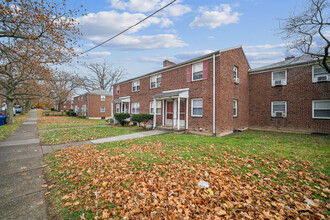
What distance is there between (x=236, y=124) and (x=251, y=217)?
11577 mm

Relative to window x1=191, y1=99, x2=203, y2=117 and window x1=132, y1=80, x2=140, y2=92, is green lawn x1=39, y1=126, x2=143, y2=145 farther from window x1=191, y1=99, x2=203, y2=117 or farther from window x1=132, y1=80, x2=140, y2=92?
window x1=132, y1=80, x2=140, y2=92

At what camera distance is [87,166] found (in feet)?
15.5

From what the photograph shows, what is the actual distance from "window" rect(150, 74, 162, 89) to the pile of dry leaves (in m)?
11.2

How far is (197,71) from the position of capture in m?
11.8

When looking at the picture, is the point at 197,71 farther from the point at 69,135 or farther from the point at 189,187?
the point at 69,135

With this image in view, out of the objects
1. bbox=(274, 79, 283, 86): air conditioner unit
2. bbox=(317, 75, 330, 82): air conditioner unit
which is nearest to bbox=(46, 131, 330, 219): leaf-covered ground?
bbox=(317, 75, 330, 82): air conditioner unit

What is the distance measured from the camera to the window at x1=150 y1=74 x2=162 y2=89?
49.8 feet

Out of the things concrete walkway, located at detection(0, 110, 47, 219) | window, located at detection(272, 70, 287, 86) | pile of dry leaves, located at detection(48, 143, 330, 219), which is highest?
window, located at detection(272, 70, 287, 86)

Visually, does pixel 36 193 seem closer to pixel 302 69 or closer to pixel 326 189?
pixel 326 189

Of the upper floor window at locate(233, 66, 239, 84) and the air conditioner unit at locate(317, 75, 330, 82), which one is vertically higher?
the upper floor window at locate(233, 66, 239, 84)

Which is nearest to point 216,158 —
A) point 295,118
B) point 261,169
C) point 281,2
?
point 261,169

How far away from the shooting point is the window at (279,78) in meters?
13.1

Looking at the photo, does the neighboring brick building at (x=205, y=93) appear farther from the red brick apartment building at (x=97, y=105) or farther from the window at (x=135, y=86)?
the red brick apartment building at (x=97, y=105)

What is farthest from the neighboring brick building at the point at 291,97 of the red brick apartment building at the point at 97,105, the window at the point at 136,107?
the red brick apartment building at the point at 97,105
